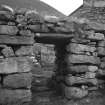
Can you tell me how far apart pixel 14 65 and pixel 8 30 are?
0.77 metres

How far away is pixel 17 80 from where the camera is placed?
17.0 ft

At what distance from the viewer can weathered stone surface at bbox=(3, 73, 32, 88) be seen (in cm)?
507

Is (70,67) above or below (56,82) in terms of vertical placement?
above

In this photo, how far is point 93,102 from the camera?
20.1 ft

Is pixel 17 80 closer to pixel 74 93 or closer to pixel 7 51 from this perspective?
pixel 7 51

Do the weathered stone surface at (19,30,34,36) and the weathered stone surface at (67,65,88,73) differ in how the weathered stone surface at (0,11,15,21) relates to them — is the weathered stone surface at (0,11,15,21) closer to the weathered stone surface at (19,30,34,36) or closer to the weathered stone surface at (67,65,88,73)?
the weathered stone surface at (19,30,34,36)

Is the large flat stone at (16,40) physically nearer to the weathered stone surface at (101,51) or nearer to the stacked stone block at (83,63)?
the stacked stone block at (83,63)

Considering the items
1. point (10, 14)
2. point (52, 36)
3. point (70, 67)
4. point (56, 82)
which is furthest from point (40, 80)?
point (10, 14)

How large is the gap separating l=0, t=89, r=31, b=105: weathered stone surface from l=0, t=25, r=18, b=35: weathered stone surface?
124cm

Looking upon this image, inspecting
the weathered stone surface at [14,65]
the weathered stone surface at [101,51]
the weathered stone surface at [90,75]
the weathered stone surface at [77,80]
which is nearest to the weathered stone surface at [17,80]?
Answer: the weathered stone surface at [14,65]

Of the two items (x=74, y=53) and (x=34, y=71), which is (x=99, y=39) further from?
(x=34, y=71)

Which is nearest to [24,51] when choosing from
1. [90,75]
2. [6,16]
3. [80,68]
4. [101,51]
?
[6,16]

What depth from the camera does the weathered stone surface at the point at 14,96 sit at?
16.6ft

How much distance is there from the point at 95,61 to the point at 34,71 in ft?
6.98
